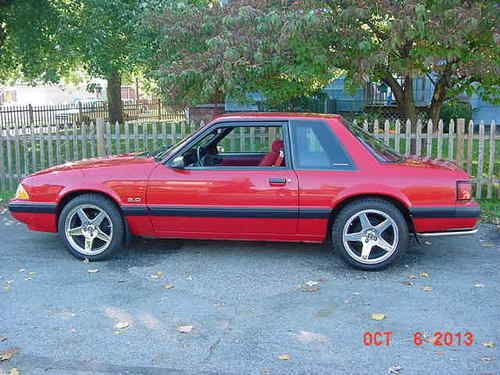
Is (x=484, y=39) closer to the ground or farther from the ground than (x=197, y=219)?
farther from the ground

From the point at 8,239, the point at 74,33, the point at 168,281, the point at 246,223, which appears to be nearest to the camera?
the point at 168,281

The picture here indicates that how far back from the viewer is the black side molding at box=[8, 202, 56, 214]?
622 cm

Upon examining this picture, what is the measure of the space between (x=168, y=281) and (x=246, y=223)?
993mm

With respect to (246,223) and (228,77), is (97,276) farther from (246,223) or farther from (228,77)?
(228,77)

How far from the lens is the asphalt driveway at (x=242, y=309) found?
3938 millimetres

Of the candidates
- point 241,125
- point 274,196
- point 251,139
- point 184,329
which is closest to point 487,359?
point 184,329

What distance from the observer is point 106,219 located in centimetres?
621

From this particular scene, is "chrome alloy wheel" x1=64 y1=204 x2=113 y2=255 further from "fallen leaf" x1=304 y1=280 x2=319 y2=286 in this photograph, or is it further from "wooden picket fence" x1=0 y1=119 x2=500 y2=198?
"wooden picket fence" x1=0 y1=119 x2=500 y2=198

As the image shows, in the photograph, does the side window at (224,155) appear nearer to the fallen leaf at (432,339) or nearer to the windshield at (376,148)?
the windshield at (376,148)

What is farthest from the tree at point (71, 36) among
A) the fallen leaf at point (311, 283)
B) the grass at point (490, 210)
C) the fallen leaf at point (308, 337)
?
the fallen leaf at point (308, 337)

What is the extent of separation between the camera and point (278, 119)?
609cm

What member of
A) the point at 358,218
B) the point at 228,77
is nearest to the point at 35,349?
the point at 358,218

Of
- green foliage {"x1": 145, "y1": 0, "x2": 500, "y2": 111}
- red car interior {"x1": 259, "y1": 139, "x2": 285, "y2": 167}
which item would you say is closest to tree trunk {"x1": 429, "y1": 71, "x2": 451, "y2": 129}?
green foliage {"x1": 145, "y1": 0, "x2": 500, "y2": 111}

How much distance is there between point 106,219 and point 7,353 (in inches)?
90.6
